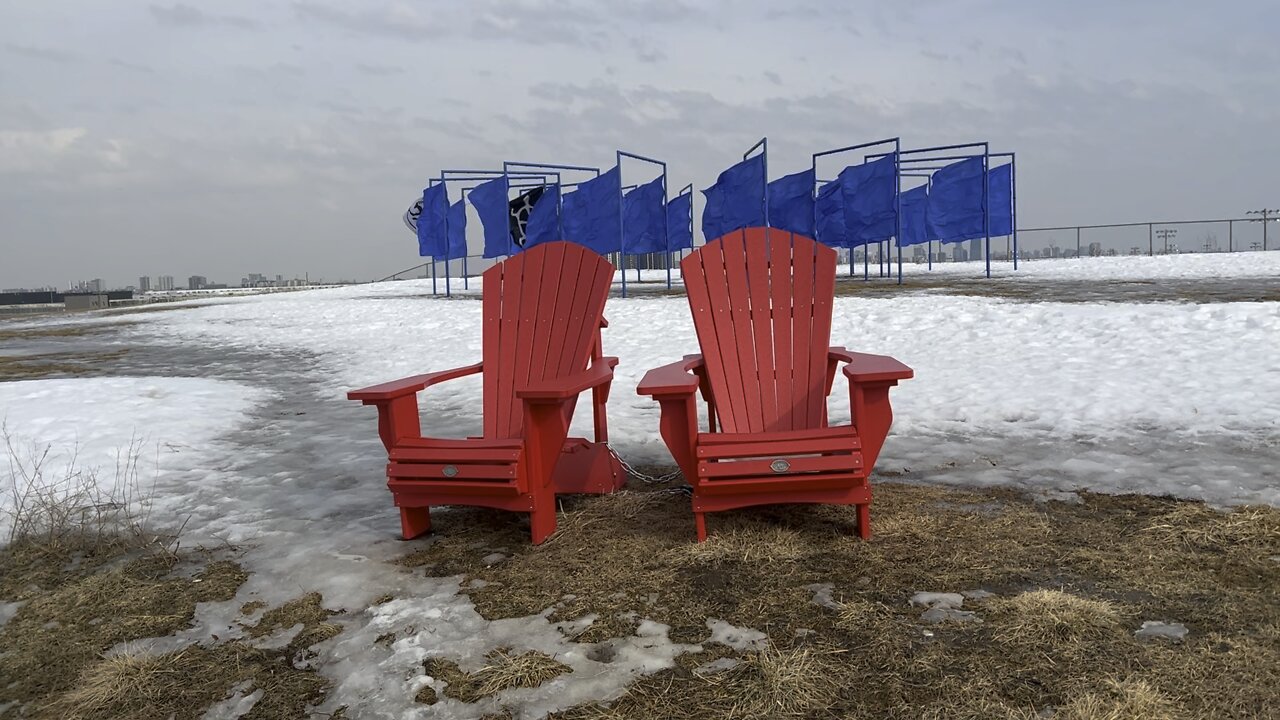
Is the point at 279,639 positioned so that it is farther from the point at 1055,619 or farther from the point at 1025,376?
the point at 1025,376

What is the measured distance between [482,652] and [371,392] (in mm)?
1338

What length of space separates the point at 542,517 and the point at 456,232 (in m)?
15.8

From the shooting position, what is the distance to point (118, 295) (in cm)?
4297

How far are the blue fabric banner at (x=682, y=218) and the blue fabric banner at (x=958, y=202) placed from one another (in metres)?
5.07

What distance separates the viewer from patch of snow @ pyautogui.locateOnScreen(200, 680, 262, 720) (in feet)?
6.43

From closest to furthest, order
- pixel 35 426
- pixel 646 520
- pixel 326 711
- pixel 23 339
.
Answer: pixel 326 711, pixel 646 520, pixel 35 426, pixel 23 339

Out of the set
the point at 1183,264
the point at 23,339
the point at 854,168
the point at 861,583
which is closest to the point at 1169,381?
the point at 861,583

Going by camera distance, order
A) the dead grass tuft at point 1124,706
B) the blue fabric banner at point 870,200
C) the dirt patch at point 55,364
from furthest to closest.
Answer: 1. the blue fabric banner at point 870,200
2. the dirt patch at point 55,364
3. the dead grass tuft at point 1124,706

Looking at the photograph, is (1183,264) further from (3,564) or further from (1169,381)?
(3,564)

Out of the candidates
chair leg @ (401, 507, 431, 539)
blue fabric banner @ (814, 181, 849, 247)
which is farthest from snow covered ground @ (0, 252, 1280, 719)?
blue fabric banner @ (814, 181, 849, 247)

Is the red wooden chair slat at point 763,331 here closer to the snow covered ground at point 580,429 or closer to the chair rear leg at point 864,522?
the snow covered ground at point 580,429

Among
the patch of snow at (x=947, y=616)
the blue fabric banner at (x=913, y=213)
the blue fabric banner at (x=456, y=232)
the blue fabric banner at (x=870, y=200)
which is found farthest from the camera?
the blue fabric banner at (x=456, y=232)

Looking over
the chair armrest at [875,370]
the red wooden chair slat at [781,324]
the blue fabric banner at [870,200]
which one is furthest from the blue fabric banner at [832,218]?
the chair armrest at [875,370]

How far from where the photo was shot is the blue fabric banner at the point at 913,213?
16797mm
